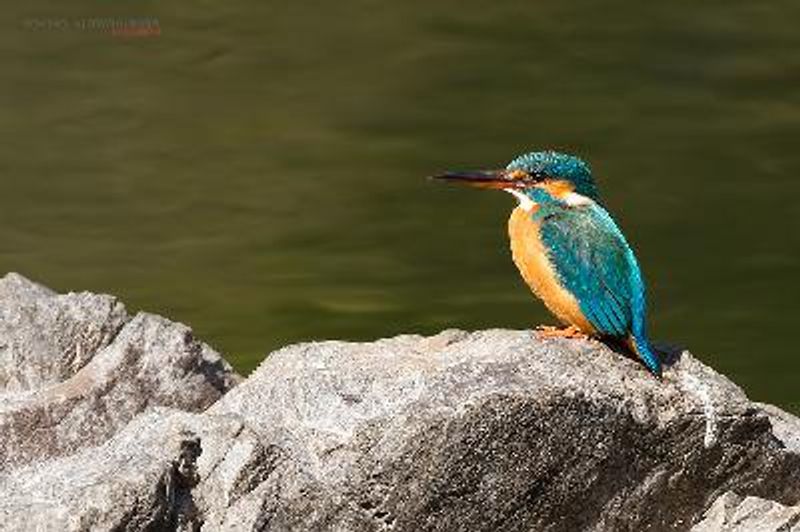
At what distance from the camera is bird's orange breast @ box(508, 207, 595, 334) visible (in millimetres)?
6793

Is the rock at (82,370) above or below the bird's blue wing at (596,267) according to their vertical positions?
below

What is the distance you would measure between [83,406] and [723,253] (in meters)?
6.73

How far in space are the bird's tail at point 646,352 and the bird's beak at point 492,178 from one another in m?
0.52

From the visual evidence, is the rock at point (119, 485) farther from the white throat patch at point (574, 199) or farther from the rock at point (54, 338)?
the rock at point (54, 338)

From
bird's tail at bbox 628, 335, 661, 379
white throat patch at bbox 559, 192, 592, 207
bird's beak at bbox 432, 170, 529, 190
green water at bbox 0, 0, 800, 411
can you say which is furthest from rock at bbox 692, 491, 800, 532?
green water at bbox 0, 0, 800, 411

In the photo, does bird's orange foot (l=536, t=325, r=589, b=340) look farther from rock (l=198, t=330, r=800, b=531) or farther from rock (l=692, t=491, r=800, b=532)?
rock (l=692, t=491, r=800, b=532)

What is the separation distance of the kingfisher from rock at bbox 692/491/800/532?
1.26ft

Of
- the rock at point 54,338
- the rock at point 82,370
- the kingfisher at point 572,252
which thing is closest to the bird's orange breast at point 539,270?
the kingfisher at point 572,252

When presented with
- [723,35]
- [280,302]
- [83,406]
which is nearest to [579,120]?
[723,35]

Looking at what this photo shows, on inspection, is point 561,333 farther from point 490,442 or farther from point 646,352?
point 490,442

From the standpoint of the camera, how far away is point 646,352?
660 cm

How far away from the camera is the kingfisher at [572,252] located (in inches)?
265

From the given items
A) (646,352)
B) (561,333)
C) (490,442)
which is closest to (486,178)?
(561,333)

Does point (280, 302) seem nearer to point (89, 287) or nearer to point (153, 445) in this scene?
point (89, 287)
